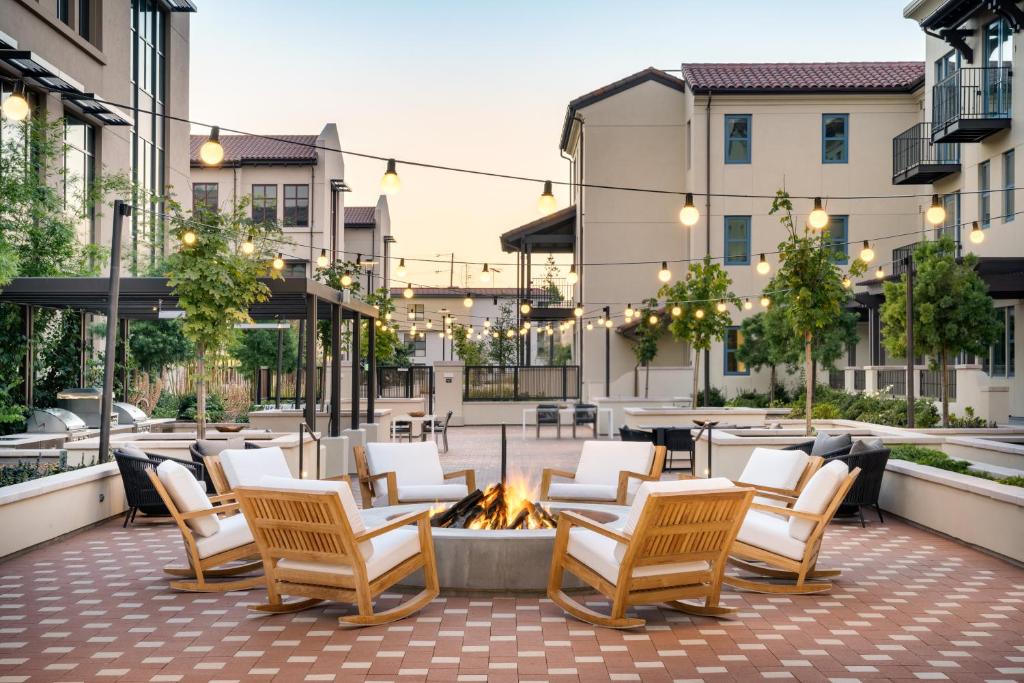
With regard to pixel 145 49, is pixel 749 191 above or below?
below

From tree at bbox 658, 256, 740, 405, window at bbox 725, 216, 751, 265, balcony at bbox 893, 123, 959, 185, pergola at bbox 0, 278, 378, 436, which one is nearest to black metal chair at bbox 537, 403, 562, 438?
tree at bbox 658, 256, 740, 405

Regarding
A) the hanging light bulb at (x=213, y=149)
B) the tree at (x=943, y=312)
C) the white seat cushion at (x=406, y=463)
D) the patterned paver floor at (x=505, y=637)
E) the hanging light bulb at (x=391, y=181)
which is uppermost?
the hanging light bulb at (x=213, y=149)

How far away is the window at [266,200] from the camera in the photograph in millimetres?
41438

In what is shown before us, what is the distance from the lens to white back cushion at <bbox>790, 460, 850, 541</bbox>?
7.16m

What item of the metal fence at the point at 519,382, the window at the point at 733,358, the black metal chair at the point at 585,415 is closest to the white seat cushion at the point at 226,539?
the black metal chair at the point at 585,415

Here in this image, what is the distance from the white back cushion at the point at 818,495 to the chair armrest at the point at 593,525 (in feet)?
5.49

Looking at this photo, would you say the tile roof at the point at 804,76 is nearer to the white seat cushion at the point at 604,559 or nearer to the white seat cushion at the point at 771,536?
the white seat cushion at the point at 771,536

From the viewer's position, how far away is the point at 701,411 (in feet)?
71.1

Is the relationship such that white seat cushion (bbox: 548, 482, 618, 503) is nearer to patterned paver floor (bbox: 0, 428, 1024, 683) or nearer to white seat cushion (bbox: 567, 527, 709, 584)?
patterned paver floor (bbox: 0, 428, 1024, 683)

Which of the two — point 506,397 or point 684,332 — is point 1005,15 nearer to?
point 684,332

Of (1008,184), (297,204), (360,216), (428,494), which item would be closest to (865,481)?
(428,494)

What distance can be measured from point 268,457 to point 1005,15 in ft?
66.3

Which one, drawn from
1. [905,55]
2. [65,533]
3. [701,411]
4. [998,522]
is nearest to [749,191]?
[701,411]

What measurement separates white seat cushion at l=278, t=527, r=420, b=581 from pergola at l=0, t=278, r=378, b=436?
6314mm
